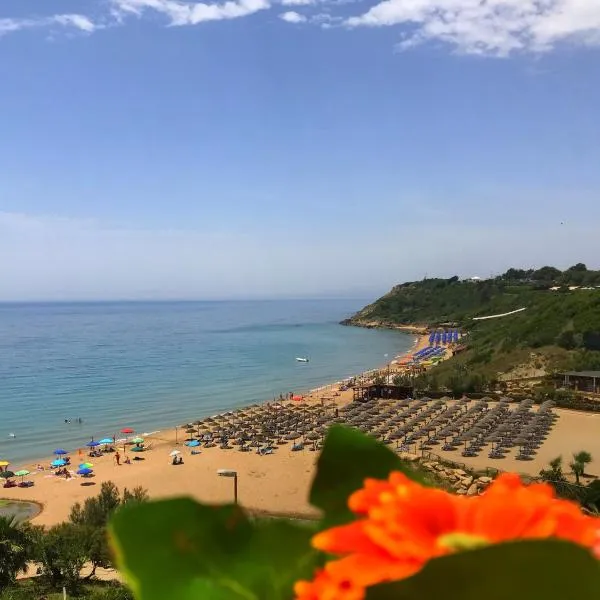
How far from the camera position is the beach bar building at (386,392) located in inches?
1340

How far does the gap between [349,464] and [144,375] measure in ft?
166

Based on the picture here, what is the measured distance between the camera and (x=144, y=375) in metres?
49.0

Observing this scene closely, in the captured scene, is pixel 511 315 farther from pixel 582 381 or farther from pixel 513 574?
pixel 513 574

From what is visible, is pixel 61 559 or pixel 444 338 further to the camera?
pixel 444 338

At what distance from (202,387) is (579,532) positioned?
44.3 m

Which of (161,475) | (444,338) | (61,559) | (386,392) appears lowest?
(161,475)

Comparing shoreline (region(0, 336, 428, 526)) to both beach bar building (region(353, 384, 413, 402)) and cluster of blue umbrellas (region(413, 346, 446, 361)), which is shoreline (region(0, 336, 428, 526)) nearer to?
beach bar building (region(353, 384, 413, 402))

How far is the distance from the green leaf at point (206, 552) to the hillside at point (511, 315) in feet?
116

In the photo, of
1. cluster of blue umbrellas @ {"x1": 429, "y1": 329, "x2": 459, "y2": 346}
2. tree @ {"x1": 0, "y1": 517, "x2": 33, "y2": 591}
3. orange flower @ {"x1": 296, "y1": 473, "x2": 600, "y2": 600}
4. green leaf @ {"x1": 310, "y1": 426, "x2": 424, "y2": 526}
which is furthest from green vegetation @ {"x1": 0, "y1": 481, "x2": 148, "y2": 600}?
cluster of blue umbrellas @ {"x1": 429, "y1": 329, "x2": 459, "y2": 346}

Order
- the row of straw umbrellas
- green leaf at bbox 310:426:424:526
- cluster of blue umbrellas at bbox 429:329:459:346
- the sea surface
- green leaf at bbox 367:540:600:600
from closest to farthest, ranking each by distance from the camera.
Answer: green leaf at bbox 367:540:600:600 < green leaf at bbox 310:426:424:526 < the row of straw umbrellas < the sea surface < cluster of blue umbrellas at bbox 429:329:459:346

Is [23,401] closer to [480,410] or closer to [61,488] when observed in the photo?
[61,488]

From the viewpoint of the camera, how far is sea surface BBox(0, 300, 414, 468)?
108 ft

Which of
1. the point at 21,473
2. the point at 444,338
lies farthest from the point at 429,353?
the point at 21,473

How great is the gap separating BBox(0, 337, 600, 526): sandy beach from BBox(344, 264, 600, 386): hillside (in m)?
11.8
